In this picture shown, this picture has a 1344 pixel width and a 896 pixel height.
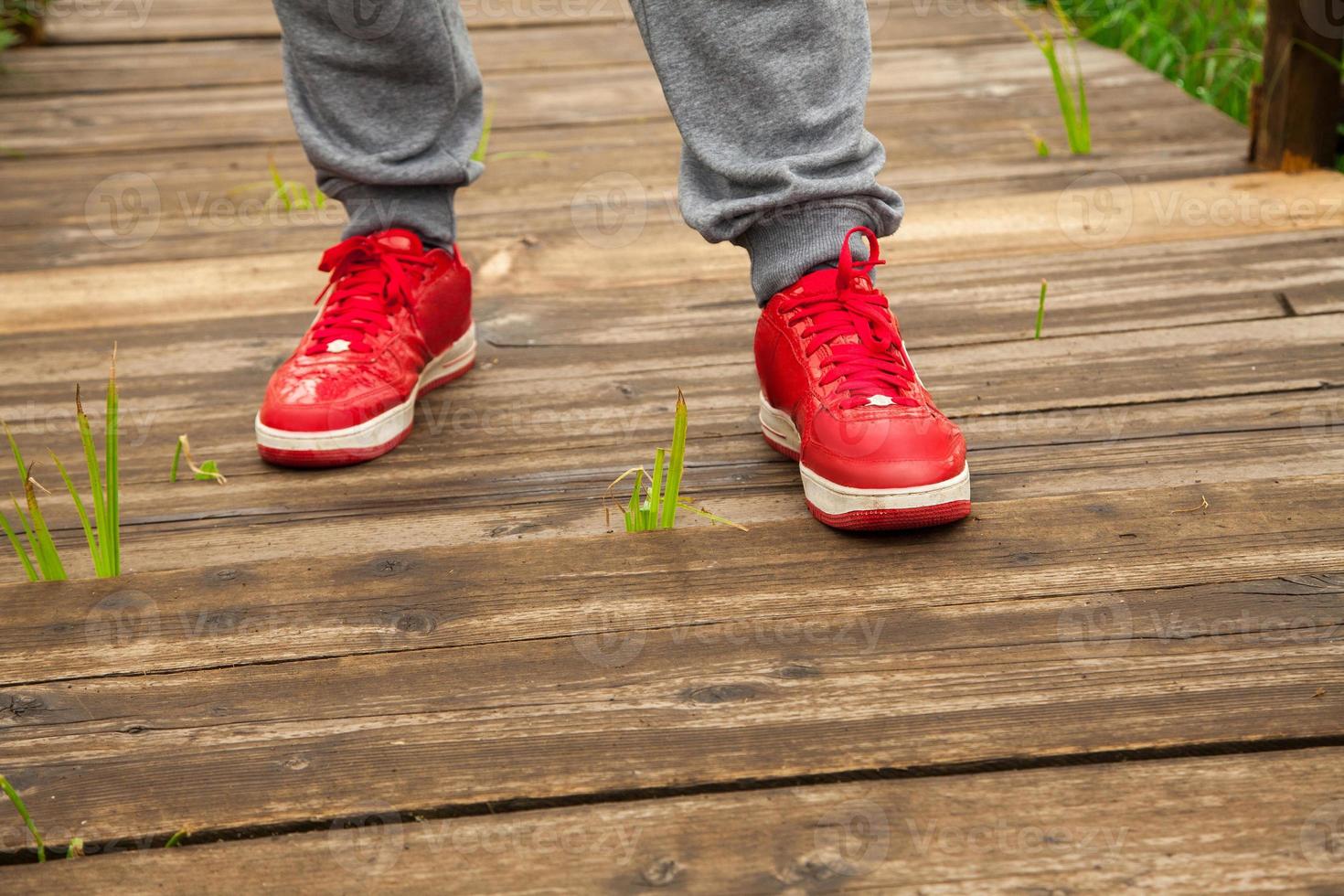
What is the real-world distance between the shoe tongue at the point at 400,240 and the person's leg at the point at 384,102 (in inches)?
0.7

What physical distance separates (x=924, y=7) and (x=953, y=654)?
2903mm

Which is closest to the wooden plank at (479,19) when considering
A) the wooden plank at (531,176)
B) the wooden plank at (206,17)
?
the wooden plank at (206,17)

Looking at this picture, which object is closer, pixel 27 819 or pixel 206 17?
pixel 27 819

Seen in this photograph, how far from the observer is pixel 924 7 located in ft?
11.4

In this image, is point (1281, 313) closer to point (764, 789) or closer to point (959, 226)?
point (959, 226)

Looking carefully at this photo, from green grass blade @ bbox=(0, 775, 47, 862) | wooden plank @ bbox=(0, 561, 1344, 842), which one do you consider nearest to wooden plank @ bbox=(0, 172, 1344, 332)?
wooden plank @ bbox=(0, 561, 1344, 842)

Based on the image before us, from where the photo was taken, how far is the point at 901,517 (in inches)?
43.8

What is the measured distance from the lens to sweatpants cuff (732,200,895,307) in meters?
1.24
